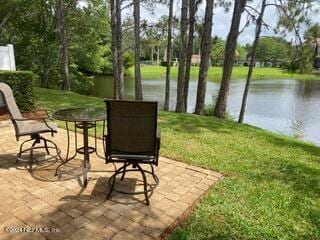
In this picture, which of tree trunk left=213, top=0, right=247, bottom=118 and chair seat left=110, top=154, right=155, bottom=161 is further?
tree trunk left=213, top=0, right=247, bottom=118

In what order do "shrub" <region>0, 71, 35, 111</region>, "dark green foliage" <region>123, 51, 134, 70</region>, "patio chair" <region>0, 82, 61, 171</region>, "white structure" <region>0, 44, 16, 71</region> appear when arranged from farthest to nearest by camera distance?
"dark green foliage" <region>123, 51, 134, 70</region> < "white structure" <region>0, 44, 16, 71</region> < "shrub" <region>0, 71, 35, 111</region> < "patio chair" <region>0, 82, 61, 171</region>

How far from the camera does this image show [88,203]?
3.01 m

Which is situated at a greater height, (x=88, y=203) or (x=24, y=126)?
(x=24, y=126)

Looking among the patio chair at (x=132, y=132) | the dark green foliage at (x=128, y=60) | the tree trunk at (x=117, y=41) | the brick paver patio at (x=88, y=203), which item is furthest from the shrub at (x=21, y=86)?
the dark green foliage at (x=128, y=60)

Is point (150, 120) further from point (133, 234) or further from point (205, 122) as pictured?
point (205, 122)

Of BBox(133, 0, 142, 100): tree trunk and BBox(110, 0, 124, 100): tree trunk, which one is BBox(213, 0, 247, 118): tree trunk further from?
BBox(110, 0, 124, 100): tree trunk

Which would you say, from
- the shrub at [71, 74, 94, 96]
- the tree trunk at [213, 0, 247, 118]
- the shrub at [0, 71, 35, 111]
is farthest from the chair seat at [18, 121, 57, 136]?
the shrub at [71, 74, 94, 96]

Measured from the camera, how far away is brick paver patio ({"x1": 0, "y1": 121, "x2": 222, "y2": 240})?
2.57 m

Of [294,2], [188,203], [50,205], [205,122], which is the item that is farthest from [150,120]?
[294,2]

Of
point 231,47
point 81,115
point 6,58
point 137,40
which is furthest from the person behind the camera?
point 137,40

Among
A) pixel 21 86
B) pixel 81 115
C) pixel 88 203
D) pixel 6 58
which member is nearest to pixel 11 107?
pixel 81 115

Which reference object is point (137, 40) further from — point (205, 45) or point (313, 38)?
point (313, 38)

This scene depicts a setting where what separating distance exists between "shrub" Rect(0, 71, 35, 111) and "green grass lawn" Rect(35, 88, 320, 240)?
3262 mm

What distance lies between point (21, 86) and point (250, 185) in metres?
5.60
